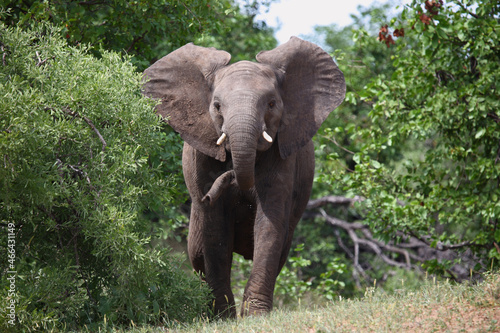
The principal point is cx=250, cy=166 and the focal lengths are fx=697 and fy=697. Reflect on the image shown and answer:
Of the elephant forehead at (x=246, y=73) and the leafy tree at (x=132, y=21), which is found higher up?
the leafy tree at (x=132, y=21)

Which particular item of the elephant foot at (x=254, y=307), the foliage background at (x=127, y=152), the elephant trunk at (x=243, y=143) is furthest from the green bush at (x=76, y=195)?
the elephant trunk at (x=243, y=143)

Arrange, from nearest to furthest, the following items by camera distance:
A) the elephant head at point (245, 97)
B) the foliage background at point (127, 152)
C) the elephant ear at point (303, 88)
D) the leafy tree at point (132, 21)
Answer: the foliage background at point (127, 152) → the elephant head at point (245, 97) → the elephant ear at point (303, 88) → the leafy tree at point (132, 21)

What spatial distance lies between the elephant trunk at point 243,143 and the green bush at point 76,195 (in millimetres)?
826

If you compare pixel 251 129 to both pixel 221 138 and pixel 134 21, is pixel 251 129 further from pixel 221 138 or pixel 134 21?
pixel 134 21

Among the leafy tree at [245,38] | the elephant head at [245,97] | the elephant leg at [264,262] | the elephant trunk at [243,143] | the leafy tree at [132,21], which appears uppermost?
the leafy tree at [245,38]

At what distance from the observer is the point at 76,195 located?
616 cm

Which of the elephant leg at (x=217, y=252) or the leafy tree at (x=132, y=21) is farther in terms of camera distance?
the leafy tree at (x=132, y=21)

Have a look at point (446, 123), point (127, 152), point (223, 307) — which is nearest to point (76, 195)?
point (127, 152)

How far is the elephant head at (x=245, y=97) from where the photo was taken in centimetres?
655

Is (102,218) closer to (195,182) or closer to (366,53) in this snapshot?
(195,182)

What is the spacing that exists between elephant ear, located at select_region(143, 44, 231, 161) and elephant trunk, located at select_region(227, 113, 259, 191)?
66 cm

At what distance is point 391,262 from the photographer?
704 inches

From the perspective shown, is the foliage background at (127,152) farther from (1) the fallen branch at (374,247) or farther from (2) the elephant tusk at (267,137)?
(1) the fallen branch at (374,247)

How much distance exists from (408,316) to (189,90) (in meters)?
3.50
